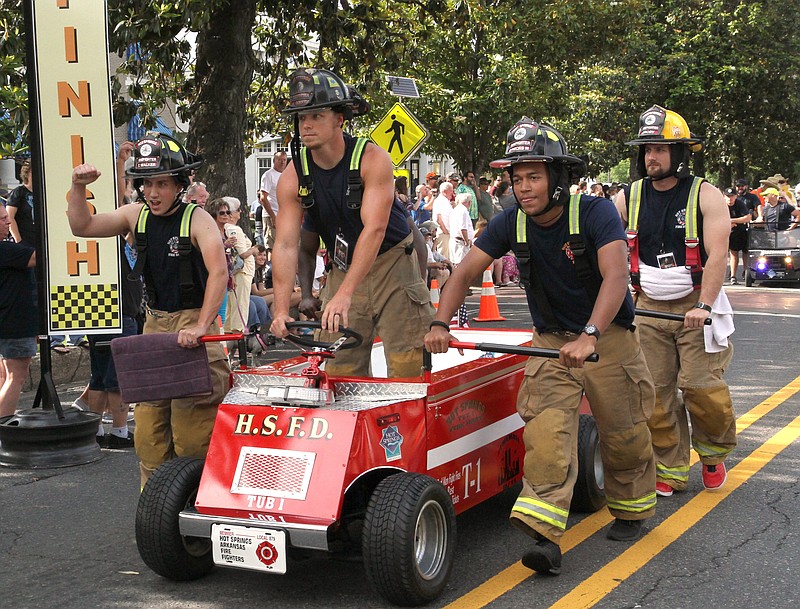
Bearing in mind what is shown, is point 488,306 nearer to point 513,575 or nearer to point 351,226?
point 351,226

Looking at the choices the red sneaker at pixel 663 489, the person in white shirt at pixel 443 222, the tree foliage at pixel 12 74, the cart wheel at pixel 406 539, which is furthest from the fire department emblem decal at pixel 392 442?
the person in white shirt at pixel 443 222

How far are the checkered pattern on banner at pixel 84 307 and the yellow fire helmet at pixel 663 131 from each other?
3840mm

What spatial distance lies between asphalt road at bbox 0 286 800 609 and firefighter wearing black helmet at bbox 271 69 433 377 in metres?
1.06

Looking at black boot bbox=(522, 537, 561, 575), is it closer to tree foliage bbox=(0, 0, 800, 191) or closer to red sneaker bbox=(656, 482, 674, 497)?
red sneaker bbox=(656, 482, 674, 497)

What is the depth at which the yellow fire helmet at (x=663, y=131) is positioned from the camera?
6055 millimetres

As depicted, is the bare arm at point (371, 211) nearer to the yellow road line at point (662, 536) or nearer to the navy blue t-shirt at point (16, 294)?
the yellow road line at point (662, 536)

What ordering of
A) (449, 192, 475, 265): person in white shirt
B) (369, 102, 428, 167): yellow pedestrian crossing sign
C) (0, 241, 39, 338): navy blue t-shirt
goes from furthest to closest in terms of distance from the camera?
(449, 192, 475, 265): person in white shirt → (369, 102, 428, 167): yellow pedestrian crossing sign → (0, 241, 39, 338): navy blue t-shirt

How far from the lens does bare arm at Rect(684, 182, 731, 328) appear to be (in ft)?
19.3

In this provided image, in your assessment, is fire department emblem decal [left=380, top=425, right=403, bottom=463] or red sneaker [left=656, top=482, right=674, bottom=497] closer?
fire department emblem decal [left=380, top=425, right=403, bottom=463]

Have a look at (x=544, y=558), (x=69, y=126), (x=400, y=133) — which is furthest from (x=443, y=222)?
(x=544, y=558)

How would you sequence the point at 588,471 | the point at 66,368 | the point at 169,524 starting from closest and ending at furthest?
the point at 169,524 < the point at 588,471 < the point at 66,368

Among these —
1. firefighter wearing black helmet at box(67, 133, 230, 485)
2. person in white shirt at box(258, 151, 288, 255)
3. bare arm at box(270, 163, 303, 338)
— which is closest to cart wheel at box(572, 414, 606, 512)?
bare arm at box(270, 163, 303, 338)

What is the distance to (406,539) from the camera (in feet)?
14.2

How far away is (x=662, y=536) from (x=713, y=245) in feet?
5.13
